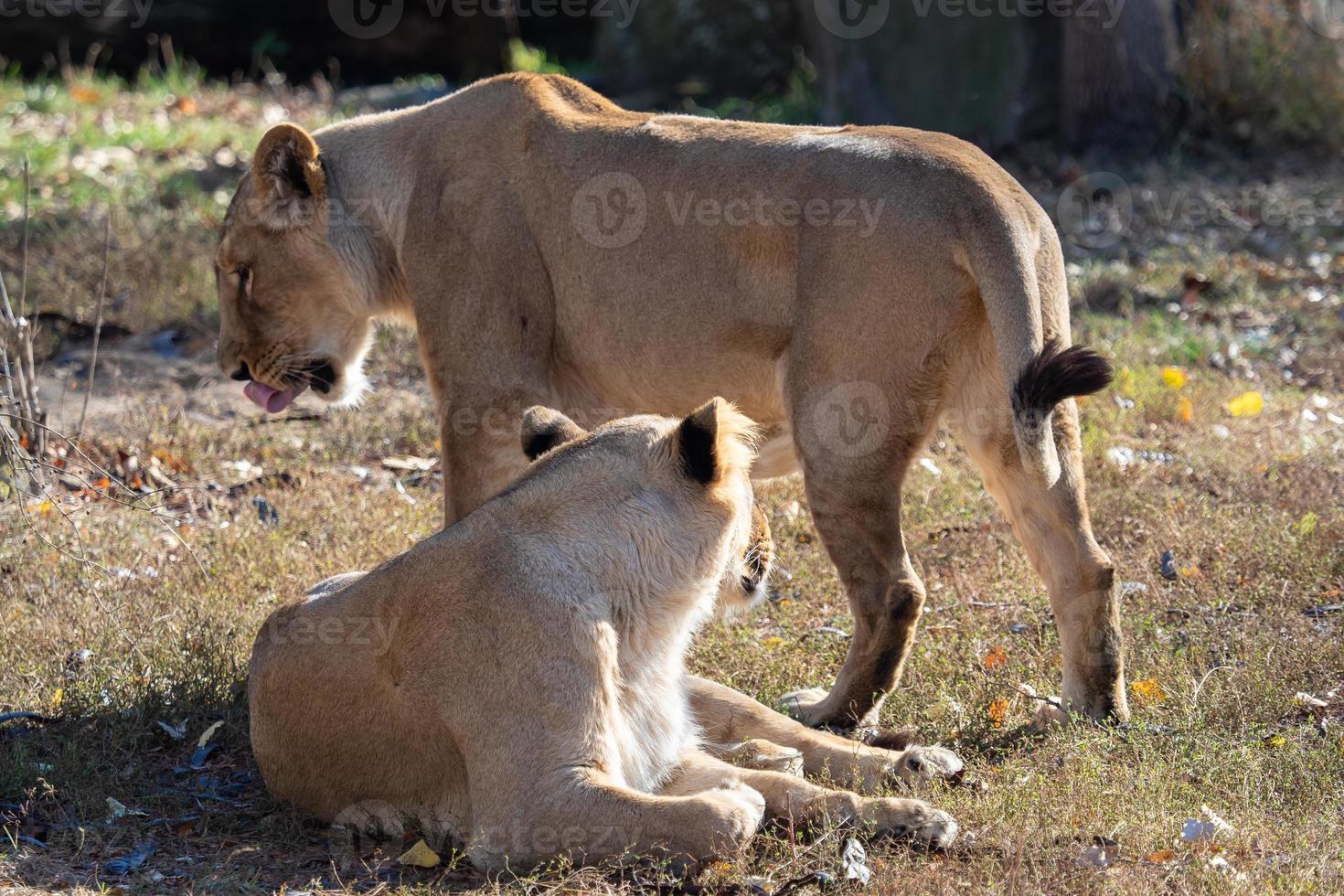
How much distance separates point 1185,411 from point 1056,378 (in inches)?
136

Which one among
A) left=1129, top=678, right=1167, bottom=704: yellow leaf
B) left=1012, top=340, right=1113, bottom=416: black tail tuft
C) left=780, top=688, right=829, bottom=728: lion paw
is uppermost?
left=1012, top=340, right=1113, bottom=416: black tail tuft

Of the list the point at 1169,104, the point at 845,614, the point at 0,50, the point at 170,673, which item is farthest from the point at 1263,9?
the point at 0,50

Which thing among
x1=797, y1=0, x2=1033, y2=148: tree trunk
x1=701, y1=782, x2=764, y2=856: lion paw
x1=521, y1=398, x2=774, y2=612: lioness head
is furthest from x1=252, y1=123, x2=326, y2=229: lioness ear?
x1=797, y1=0, x2=1033, y2=148: tree trunk

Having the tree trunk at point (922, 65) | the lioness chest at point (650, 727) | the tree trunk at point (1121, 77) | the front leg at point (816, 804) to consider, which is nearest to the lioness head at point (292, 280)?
the lioness chest at point (650, 727)

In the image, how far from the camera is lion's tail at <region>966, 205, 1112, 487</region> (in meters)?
3.82

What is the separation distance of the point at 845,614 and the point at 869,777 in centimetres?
131

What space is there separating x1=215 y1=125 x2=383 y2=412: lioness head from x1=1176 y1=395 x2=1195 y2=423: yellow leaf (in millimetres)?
3645

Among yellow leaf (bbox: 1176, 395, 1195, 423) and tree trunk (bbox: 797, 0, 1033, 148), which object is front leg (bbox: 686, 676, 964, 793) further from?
tree trunk (bbox: 797, 0, 1033, 148)

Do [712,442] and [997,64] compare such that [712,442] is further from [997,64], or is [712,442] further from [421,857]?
[997,64]

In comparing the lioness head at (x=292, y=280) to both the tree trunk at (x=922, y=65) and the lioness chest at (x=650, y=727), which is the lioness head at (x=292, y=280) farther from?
the tree trunk at (x=922, y=65)

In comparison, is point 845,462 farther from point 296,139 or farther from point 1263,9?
point 1263,9

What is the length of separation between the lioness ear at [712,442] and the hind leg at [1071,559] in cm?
77

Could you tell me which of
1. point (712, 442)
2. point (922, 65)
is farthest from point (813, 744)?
point (922, 65)

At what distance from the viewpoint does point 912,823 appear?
3619 millimetres
